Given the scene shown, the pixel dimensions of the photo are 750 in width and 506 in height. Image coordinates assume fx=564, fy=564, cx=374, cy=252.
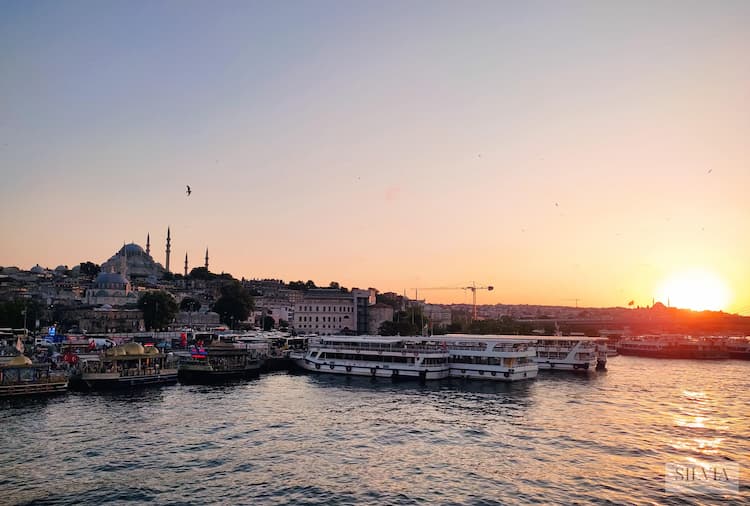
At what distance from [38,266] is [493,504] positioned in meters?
209

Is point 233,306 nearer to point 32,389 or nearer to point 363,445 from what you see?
point 32,389

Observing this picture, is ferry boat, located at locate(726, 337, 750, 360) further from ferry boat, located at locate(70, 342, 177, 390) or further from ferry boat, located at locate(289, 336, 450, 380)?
ferry boat, located at locate(70, 342, 177, 390)

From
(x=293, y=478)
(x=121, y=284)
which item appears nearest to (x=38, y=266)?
(x=121, y=284)

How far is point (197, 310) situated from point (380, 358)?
311ft

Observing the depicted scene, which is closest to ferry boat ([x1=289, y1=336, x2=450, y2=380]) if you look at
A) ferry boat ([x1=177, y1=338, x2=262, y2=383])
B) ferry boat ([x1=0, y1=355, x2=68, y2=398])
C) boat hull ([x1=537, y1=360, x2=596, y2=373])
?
ferry boat ([x1=177, y1=338, x2=262, y2=383])

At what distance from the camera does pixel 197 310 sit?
145 metres

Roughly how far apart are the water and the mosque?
9378cm

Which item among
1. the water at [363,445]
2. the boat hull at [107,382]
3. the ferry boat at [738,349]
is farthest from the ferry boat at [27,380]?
the ferry boat at [738,349]

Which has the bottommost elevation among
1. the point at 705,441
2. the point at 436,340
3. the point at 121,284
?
the point at 705,441

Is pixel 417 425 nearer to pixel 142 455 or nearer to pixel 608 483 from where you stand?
pixel 608 483

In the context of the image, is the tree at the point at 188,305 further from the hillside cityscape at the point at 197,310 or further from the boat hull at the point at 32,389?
the boat hull at the point at 32,389

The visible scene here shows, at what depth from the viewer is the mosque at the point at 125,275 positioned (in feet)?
445

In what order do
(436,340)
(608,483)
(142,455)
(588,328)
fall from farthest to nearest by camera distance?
(588,328) → (436,340) → (142,455) → (608,483)

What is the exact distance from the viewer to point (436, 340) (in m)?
66.0
